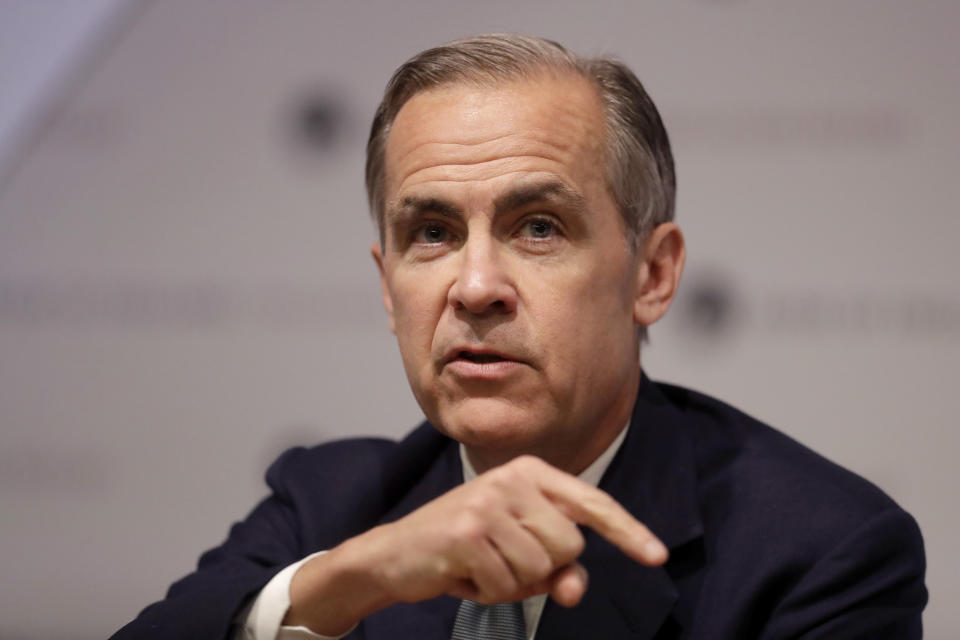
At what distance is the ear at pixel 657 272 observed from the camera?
5.86ft

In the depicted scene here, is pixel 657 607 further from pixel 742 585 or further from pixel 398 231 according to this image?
pixel 398 231

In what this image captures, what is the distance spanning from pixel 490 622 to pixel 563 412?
37 centimetres

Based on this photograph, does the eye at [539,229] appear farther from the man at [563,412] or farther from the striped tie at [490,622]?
the striped tie at [490,622]

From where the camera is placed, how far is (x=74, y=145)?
3.06 m

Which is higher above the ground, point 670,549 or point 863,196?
point 863,196

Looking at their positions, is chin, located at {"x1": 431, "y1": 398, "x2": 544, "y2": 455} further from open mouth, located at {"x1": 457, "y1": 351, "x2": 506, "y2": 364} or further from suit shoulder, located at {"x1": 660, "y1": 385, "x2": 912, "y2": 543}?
suit shoulder, located at {"x1": 660, "y1": 385, "x2": 912, "y2": 543}

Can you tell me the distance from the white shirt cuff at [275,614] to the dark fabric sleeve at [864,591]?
2.24 ft

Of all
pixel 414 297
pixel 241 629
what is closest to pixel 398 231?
pixel 414 297

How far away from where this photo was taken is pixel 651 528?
162cm

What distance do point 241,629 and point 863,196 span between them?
2034 mm

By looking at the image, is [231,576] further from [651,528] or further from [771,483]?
[771,483]

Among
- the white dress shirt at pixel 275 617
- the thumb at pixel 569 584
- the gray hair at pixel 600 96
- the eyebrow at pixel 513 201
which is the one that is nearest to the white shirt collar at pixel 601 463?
the white dress shirt at pixel 275 617

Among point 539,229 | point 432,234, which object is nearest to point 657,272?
point 539,229

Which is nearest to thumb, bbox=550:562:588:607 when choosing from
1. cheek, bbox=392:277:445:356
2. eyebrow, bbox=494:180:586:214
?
cheek, bbox=392:277:445:356
